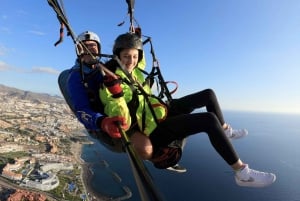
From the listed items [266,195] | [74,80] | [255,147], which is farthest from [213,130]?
[255,147]

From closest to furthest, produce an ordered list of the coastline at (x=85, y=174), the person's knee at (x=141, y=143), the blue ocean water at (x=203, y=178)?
the person's knee at (x=141, y=143) < the coastline at (x=85, y=174) < the blue ocean water at (x=203, y=178)

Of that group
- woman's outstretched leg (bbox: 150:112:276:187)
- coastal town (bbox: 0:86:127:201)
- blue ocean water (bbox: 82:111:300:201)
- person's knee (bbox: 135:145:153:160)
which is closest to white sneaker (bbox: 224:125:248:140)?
woman's outstretched leg (bbox: 150:112:276:187)

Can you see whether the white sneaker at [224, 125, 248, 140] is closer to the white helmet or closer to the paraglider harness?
the paraglider harness

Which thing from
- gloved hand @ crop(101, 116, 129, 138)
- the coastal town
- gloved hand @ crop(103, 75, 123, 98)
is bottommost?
the coastal town

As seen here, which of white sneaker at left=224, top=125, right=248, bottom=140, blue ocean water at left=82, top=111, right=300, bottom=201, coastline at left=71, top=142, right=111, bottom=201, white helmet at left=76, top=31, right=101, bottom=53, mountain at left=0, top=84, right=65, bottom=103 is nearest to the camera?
white helmet at left=76, top=31, right=101, bottom=53

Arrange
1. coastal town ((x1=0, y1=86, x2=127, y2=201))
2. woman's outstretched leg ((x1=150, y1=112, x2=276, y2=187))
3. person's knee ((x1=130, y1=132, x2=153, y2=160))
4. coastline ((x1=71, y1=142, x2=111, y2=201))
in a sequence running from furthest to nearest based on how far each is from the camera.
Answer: coastal town ((x1=0, y1=86, x2=127, y2=201)) < coastline ((x1=71, y1=142, x2=111, y2=201)) < person's knee ((x1=130, y1=132, x2=153, y2=160)) < woman's outstretched leg ((x1=150, y1=112, x2=276, y2=187))

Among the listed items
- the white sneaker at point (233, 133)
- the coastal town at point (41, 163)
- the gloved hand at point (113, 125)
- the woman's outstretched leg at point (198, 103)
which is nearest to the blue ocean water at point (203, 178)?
the coastal town at point (41, 163)

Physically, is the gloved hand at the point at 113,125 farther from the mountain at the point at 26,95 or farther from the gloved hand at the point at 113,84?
the mountain at the point at 26,95

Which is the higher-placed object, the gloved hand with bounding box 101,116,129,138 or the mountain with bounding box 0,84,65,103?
the mountain with bounding box 0,84,65,103
